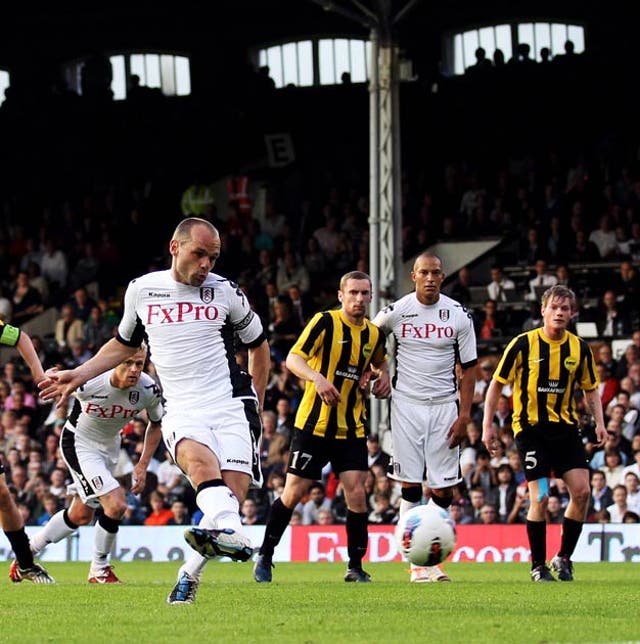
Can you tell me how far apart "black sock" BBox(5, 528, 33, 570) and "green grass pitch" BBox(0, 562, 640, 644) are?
0.56 feet

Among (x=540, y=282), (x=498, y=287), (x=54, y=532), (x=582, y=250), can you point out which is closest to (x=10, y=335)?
(x=54, y=532)

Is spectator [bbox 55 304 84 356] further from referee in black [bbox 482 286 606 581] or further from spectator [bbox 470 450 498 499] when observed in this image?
referee in black [bbox 482 286 606 581]

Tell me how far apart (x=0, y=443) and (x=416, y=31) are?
16449 mm

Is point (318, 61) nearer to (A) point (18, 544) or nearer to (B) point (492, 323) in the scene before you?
(B) point (492, 323)

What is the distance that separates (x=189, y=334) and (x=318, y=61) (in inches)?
1171

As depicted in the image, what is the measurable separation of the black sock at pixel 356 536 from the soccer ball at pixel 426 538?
7.28 feet

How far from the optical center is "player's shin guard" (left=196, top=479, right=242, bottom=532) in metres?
8.02

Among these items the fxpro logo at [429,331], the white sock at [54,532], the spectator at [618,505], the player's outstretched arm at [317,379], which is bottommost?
the spectator at [618,505]

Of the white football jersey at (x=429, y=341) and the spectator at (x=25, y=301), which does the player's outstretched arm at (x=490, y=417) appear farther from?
the spectator at (x=25, y=301)

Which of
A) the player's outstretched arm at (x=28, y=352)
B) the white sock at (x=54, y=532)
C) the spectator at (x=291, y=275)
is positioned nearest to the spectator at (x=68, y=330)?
the spectator at (x=291, y=275)

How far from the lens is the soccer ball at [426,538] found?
388 inches

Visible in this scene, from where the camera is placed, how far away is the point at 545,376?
12.2m

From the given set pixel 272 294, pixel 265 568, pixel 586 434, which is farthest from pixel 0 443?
pixel 265 568

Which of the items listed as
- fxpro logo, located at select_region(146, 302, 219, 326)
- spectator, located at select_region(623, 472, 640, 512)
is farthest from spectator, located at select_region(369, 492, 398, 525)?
fxpro logo, located at select_region(146, 302, 219, 326)
